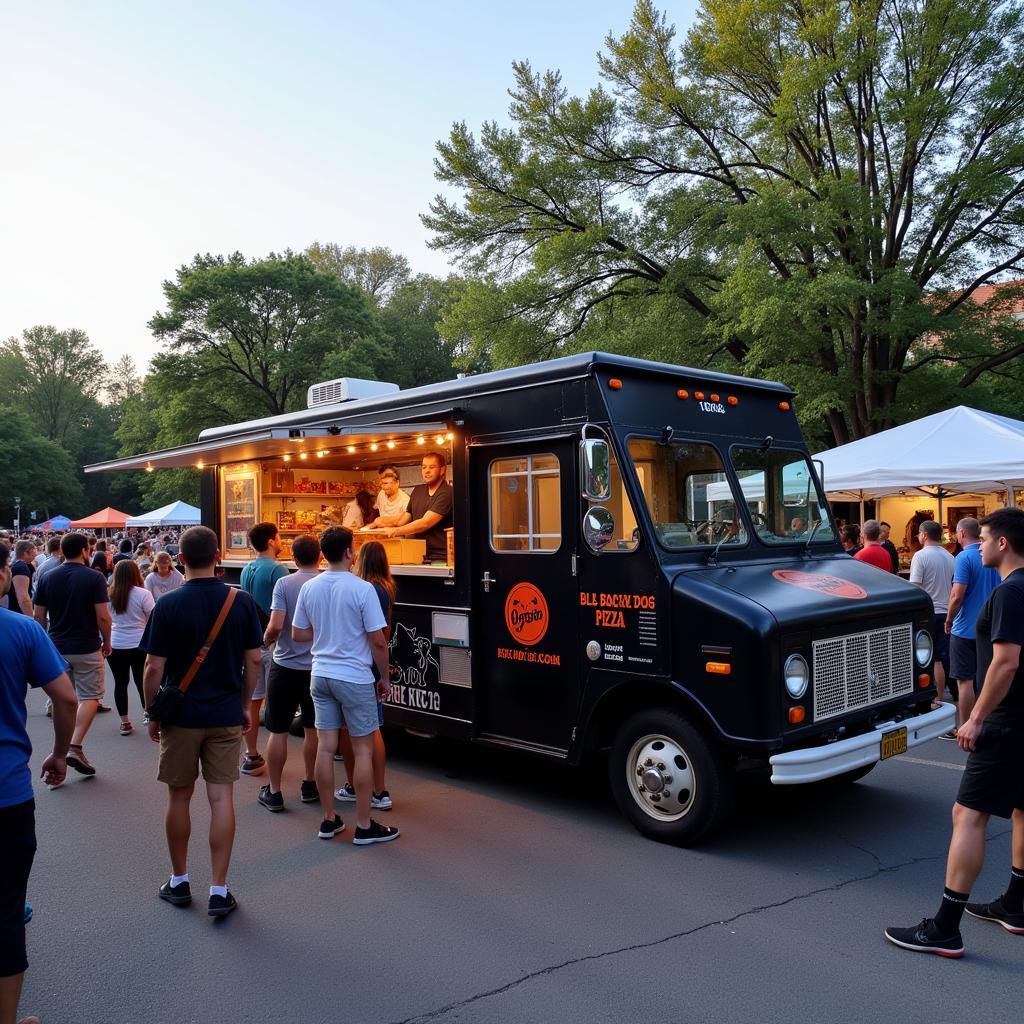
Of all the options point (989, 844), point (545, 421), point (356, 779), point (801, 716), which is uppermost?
point (545, 421)

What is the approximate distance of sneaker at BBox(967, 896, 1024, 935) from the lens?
408cm

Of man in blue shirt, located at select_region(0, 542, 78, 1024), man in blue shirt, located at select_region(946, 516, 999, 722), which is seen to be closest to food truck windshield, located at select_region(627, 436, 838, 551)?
man in blue shirt, located at select_region(946, 516, 999, 722)

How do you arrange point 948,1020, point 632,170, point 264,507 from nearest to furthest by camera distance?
point 948,1020 < point 264,507 < point 632,170

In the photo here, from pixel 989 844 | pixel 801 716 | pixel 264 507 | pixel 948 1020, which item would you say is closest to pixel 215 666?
pixel 801 716

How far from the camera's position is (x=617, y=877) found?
480 cm

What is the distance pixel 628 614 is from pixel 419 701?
7.38ft

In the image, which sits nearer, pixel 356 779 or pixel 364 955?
pixel 364 955

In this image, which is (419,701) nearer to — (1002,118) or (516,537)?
(516,537)

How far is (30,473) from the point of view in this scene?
58.3 m

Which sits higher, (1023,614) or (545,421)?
(545,421)

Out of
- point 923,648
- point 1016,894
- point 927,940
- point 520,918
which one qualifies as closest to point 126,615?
point 520,918

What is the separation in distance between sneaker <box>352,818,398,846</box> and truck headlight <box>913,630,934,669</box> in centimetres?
358

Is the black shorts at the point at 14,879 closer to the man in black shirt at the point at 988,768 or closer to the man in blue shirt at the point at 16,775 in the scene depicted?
the man in blue shirt at the point at 16,775

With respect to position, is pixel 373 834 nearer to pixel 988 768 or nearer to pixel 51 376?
pixel 988 768
